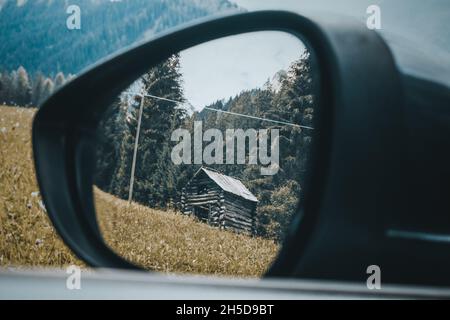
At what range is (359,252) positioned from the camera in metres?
0.65

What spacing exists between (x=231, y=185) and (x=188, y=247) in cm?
64

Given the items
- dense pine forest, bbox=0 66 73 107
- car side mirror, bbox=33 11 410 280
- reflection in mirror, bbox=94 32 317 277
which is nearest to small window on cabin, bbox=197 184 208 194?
reflection in mirror, bbox=94 32 317 277

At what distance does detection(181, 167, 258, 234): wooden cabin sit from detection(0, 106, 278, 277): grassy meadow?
118 mm

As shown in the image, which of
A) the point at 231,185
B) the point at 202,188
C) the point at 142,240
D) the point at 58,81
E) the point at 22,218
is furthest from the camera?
the point at 58,81

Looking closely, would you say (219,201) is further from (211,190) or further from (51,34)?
(51,34)

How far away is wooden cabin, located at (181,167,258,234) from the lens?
4379mm

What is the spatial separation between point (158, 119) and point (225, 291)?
10.1ft

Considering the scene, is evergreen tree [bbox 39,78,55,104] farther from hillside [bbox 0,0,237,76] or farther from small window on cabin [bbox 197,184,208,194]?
small window on cabin [bbox 197,184,208,194]

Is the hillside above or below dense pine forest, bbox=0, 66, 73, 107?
above

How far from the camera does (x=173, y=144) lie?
448cm

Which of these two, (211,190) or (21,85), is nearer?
(211,190)

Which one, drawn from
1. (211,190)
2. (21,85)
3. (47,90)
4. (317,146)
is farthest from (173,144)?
(21,85)
